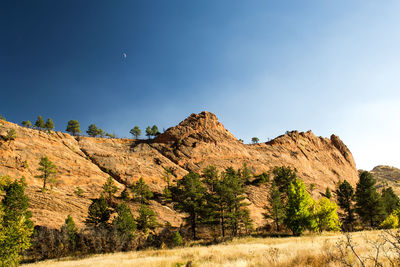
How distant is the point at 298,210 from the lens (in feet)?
105

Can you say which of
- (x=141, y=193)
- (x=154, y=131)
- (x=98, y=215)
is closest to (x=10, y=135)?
(x=98, y=215)

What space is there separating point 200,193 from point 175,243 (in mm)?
10061

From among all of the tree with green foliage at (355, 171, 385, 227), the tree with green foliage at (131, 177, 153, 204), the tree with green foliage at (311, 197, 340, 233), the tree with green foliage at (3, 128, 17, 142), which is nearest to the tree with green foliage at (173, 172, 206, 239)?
the tree with green foliage at (131, 177, 153, 204)

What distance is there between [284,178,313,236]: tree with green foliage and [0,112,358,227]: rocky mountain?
58.3ft

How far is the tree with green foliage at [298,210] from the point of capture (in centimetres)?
3160

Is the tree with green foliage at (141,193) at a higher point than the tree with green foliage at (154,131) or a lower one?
lower

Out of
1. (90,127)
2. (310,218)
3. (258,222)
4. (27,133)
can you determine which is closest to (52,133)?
(27,133)

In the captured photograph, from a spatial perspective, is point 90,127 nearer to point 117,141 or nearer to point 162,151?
point 117,141

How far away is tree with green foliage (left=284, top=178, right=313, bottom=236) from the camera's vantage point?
1244 inches

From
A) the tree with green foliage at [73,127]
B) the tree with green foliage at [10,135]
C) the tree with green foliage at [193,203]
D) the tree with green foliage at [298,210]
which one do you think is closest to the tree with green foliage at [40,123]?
the tree with green foliage at [73,127]

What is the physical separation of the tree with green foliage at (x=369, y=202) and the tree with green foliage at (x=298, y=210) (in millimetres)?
17320

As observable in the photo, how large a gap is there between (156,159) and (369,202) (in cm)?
5693

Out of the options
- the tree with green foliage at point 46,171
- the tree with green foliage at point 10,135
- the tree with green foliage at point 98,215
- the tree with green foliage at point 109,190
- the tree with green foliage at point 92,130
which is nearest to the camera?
the tree with green foliage at point 98,215

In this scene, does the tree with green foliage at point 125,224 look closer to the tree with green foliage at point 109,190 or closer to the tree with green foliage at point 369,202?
the tree with green foliage at point 109,190
